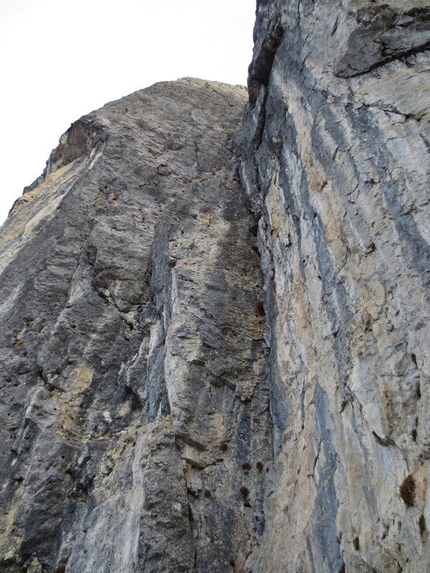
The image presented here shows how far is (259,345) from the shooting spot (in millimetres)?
16781

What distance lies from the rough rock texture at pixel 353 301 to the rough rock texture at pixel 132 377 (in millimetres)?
1264

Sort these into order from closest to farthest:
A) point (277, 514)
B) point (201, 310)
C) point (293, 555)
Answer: point (293, 555) → point (277, 514) → point (201, 310)

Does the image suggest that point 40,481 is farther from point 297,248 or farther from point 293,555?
point 297,248

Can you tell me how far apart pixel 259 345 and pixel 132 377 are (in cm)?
477

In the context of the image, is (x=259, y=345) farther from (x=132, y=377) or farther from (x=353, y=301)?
(x=353, y=301)

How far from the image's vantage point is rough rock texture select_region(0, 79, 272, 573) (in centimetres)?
1307

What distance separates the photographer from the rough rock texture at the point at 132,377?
13070 mm

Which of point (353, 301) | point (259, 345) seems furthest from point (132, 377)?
point (353, 301)

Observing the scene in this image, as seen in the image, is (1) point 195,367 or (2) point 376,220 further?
(1) point 195,367

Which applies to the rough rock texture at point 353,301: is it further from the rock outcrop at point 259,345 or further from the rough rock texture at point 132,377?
the rough rock texture at point 132,377

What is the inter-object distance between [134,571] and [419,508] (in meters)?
6.94

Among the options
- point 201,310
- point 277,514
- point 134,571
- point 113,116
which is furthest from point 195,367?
point 113,116

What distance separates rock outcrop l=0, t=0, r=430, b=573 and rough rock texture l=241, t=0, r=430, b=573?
2.0 inches

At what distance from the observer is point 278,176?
18.2 meters
